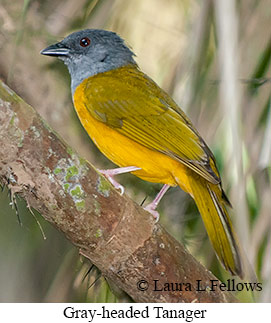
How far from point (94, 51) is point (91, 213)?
200 centimetres

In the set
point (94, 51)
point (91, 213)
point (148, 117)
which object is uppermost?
point (94, 51)

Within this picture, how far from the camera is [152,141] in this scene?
10.4 feet

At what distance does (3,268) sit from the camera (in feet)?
9.80

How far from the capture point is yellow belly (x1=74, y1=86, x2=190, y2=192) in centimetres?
321

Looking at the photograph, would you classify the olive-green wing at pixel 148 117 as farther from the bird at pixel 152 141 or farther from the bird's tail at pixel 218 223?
the bird's tail at pixel 218 223

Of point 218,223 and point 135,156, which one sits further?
point 135,156

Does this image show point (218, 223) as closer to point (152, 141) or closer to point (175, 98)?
point (152, 141)

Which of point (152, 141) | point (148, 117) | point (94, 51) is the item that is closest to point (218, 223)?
point (152, 141)

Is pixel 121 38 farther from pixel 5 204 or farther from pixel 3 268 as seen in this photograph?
pixel 3 268

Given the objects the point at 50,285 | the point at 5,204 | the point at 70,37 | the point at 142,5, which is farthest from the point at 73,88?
the point at 50,285

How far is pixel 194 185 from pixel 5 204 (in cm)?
116

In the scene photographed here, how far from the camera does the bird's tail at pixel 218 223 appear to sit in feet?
9.30

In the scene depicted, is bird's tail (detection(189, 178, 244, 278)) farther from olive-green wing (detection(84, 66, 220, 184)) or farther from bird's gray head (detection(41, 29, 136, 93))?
bird's gray head (detection(41, 29, 136, 93))

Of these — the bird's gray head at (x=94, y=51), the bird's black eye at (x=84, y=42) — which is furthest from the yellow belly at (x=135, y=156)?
the bird's black eye at (x=84, y=42)
